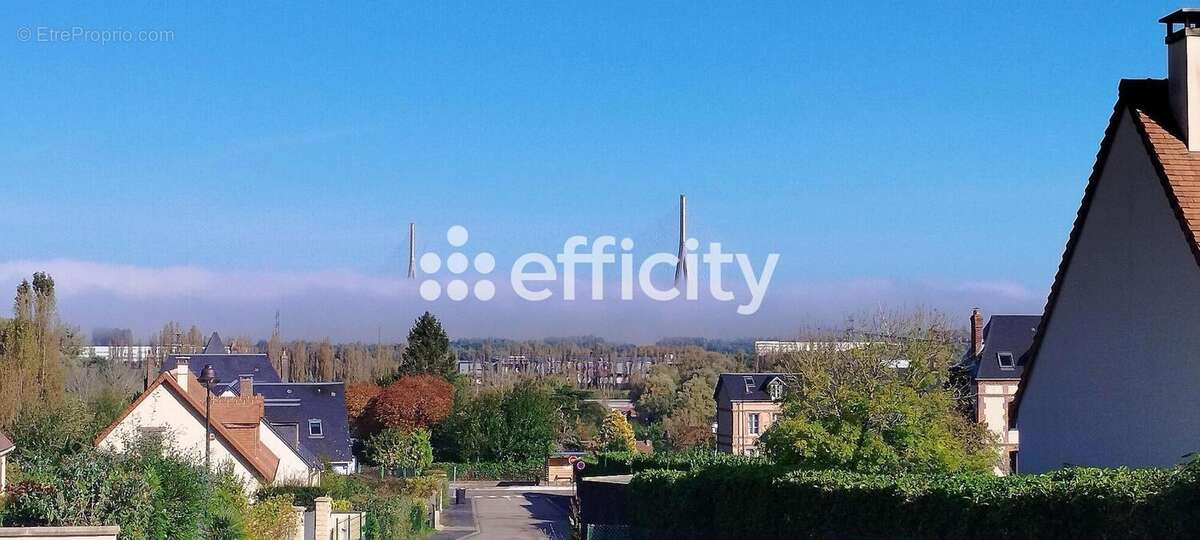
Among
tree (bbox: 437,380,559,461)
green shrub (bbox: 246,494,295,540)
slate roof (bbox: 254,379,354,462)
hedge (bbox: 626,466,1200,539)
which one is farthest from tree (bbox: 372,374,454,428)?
hedge (bbox: 626,466,1200,539)

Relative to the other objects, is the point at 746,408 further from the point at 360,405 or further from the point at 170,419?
the point at 170,419

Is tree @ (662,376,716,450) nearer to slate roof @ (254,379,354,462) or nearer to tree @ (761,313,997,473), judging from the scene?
slate roof @ (254,379,354,462)

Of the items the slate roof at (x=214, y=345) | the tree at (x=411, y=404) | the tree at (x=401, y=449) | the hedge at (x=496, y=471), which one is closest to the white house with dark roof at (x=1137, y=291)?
the tree at (x=401, y=449)

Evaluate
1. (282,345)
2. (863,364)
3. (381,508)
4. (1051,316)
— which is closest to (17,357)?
(381,508)

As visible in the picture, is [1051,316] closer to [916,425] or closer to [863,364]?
[916,425]

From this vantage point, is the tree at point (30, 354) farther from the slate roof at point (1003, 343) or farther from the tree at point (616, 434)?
the slate roof at point (1003, 343)

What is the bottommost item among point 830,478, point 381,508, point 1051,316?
point 381,508
